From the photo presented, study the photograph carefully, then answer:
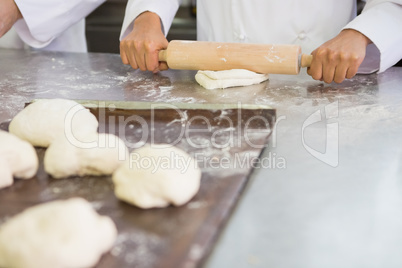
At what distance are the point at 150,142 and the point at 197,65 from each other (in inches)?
25.0

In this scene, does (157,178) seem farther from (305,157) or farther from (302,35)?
(302,35)

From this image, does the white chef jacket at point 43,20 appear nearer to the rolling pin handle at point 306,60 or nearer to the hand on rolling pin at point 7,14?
the hand on rolling pin at point 7,14

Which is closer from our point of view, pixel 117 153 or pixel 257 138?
pixel 117 153

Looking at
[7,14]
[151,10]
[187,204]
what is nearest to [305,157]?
[187,204]

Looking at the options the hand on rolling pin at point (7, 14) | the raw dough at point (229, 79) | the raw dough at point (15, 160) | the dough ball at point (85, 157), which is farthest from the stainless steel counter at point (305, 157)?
the raw dough at point (15, 160)

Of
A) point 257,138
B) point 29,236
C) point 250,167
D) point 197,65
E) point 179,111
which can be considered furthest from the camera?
point 197,65

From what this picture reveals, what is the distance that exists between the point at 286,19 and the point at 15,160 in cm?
134

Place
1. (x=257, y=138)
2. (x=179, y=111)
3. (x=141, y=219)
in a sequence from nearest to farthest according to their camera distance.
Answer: (x=141, y=219)
(x=257, y=138)
(x=179, y=111)

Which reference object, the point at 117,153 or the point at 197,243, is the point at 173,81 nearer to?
the point at 117,153

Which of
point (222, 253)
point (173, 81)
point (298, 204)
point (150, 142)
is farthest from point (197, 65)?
point (222, 253)

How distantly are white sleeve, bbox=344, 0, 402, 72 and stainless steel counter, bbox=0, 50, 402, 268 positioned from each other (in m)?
0.09

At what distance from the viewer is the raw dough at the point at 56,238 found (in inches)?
28.0

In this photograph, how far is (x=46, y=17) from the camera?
223 cm

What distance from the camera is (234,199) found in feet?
3.00
